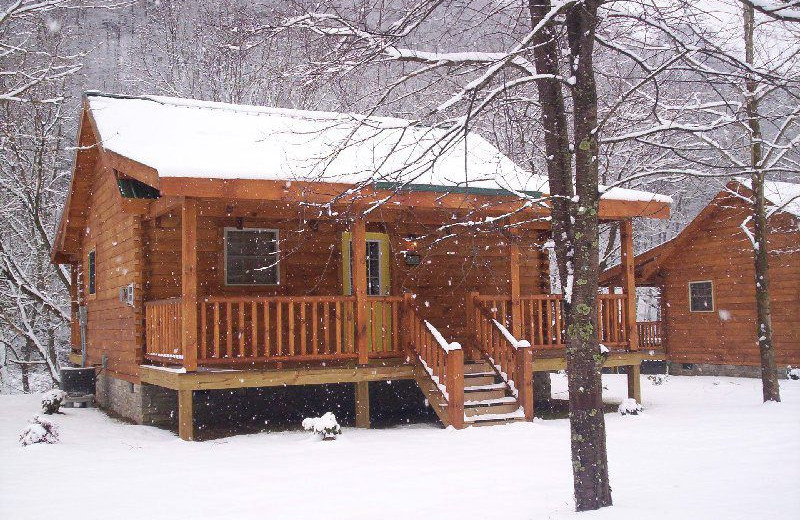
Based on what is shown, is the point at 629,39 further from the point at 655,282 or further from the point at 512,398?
the point at 655,282

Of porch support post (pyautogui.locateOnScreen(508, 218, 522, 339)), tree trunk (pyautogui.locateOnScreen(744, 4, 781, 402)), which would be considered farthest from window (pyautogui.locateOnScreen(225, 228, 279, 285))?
tree trunk (pyautogui.locateOnScreen(744, 4, 781, 402))

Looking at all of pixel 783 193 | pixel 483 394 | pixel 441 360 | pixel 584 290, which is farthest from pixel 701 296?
pixel 584 290

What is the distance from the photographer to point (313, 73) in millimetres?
6949

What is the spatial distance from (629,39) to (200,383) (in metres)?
7.33

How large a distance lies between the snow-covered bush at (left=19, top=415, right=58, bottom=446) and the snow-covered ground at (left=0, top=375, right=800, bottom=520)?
5.3 inches

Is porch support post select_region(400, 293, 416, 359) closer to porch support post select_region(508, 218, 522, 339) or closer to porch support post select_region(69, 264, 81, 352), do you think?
porch support post select_region(508, 218, 522, 339)

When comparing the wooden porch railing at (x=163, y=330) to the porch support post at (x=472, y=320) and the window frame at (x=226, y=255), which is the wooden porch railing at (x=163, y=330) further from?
the porch support post at (x=472, y=320)

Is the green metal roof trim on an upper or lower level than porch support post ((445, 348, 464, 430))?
upper

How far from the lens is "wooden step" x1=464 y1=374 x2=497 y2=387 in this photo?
12.4 m

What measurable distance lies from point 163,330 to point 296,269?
2.83 m

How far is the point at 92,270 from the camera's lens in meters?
18.4

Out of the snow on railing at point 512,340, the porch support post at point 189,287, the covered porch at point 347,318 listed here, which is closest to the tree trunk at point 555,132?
the covered porch at point 347,318

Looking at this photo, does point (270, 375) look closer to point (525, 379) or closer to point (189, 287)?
point (189, 287)

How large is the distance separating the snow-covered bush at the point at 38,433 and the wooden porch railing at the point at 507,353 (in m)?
6.68
